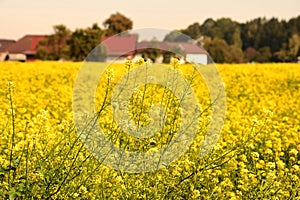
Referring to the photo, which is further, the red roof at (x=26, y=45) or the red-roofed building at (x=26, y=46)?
the red roof at (x=26, y=45)

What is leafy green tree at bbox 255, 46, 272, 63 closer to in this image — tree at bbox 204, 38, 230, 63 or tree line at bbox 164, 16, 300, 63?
tree line at bbox 164, 16, 300, 63

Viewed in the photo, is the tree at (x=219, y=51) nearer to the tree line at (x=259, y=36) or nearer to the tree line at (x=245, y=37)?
the tree line at (x=245, y=37)

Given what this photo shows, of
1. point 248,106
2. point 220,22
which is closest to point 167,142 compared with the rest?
point 248,106

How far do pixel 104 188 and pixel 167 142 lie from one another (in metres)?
0.60

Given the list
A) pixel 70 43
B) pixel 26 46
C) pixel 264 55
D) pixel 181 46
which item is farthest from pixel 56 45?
pixel 264 55

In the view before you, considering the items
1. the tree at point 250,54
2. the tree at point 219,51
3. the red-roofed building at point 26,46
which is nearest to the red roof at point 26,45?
the red-roofed building at point 26,46

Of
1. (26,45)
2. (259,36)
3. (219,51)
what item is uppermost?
(259,36)

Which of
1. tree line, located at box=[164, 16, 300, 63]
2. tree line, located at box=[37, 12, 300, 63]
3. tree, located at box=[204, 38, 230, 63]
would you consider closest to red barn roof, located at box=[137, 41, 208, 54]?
tree line, located at box=[37, 12, 300, 63]

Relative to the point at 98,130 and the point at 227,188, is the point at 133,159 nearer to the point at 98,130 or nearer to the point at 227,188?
the point at 98,130

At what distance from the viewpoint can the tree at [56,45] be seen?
3697cm

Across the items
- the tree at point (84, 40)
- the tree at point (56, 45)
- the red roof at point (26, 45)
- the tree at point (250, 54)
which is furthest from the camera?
the tree at point (250, 54)

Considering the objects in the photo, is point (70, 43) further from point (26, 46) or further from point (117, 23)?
point (26, 46)

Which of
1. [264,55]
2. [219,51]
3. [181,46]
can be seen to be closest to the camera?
[181,46]

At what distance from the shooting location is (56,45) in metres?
38.5
